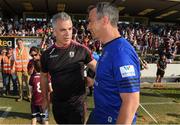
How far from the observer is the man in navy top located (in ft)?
9.10

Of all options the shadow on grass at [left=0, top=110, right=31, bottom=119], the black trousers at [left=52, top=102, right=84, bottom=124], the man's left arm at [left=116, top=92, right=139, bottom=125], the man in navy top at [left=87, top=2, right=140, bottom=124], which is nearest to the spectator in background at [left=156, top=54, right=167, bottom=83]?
the shadow on grass at [left=0, top=110, right=31, bottom=119]

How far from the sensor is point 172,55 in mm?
21844

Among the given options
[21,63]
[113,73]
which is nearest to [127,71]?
[113,73]

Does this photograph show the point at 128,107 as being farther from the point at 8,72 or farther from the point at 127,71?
the point at 8,72

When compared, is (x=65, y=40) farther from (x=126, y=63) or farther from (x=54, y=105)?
(x=126, y=63)

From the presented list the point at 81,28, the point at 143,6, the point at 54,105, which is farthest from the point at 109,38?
the point at 143,6

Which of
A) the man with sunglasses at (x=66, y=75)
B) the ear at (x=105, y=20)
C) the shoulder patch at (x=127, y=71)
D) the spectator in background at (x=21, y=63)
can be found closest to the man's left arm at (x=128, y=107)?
the shoulder patch at (x=127, y=71)

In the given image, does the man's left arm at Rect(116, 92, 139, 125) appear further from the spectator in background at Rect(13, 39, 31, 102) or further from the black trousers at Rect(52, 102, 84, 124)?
the spectator in background at Rect(13, 39, 31, 102)

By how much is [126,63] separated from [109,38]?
1.13ft

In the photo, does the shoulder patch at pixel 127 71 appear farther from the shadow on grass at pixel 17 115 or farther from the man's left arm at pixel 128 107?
the shadow on grass at pixel 17 115

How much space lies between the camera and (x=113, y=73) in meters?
2.90

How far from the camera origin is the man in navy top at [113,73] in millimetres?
2773

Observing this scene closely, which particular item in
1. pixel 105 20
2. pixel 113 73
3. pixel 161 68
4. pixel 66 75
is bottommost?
pixel 161 68

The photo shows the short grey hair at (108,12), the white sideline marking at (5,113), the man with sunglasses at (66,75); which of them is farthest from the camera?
the white sideline marking at (5,113)
